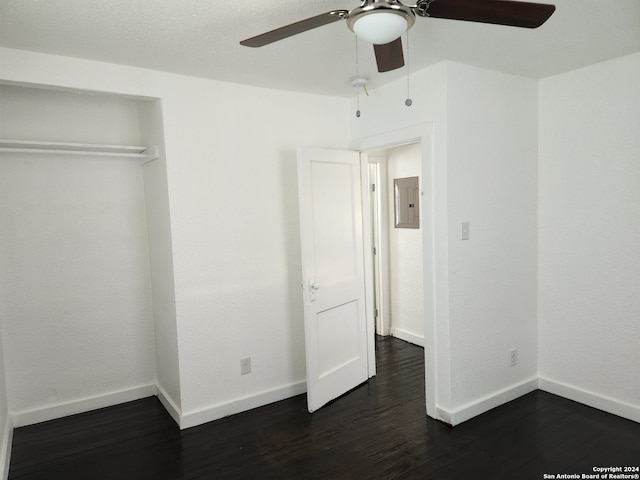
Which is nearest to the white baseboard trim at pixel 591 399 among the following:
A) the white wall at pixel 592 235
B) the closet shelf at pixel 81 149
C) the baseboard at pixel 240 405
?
the white wall at pixel 592 235

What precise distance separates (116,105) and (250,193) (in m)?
1.22

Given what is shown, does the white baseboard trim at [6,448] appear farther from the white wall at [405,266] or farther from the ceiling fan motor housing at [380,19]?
the white wall at [405,266]

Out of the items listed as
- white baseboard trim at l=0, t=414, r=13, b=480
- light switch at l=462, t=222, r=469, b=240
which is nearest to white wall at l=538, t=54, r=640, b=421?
light switch at l=462, t=222, r=469, b=240

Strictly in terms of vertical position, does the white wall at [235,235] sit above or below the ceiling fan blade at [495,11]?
below

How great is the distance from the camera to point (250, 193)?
312 cm

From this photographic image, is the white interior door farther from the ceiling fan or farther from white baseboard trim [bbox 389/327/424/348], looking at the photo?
the ceiling fan

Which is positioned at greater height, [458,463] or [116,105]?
[116,105]

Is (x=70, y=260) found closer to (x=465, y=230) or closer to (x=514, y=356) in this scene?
(x=465, y=230)

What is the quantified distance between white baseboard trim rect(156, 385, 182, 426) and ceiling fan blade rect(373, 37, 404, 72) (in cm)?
249

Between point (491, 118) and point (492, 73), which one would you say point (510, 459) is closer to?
point (491, 118)

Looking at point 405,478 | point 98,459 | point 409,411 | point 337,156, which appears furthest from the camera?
point 337,156

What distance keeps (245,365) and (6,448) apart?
1.47 m

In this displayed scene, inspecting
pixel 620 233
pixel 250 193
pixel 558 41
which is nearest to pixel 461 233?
pixel 620 233

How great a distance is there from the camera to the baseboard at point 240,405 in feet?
9.57
